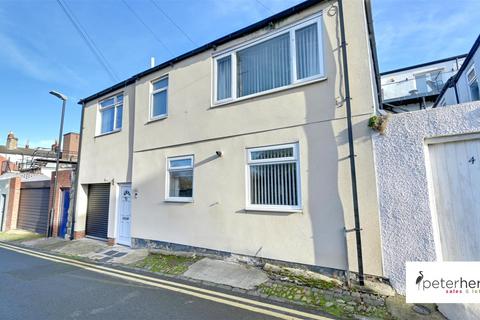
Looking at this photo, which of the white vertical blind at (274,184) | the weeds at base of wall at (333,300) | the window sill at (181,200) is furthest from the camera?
the window sill at (181,200)

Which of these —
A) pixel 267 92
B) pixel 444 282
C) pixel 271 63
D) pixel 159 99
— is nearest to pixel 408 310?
pixel 444 282

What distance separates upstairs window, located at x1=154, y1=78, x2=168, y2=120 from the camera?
32.1ft

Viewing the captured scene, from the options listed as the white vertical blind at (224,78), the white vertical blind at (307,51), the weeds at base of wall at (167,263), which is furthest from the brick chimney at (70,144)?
the white vertical blind at (307,51)

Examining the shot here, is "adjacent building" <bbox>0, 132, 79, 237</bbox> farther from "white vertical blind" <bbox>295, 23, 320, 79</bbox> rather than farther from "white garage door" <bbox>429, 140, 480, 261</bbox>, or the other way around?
"white garage door" <bbox>429, 140, 480, 261</bbox>

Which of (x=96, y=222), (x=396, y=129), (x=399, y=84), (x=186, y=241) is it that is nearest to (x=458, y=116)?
(x=396, y=129)

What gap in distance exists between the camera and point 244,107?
743cm

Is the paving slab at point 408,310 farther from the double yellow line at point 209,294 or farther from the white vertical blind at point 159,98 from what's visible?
the white vertical blind at point 159,98

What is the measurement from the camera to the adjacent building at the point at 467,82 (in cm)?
938

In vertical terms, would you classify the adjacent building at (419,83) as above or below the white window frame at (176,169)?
above

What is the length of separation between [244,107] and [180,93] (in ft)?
9.63

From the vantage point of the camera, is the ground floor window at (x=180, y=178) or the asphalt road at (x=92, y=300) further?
the ground floor window at (x=180, y=178)

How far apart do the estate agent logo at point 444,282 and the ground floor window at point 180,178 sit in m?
6.04

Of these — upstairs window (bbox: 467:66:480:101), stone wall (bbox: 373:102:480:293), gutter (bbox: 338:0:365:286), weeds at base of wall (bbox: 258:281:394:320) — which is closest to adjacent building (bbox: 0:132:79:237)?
weeds at base of wall (bbox: 258:281:394:320)

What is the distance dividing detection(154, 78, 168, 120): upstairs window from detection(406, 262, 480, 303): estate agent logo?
870cm
